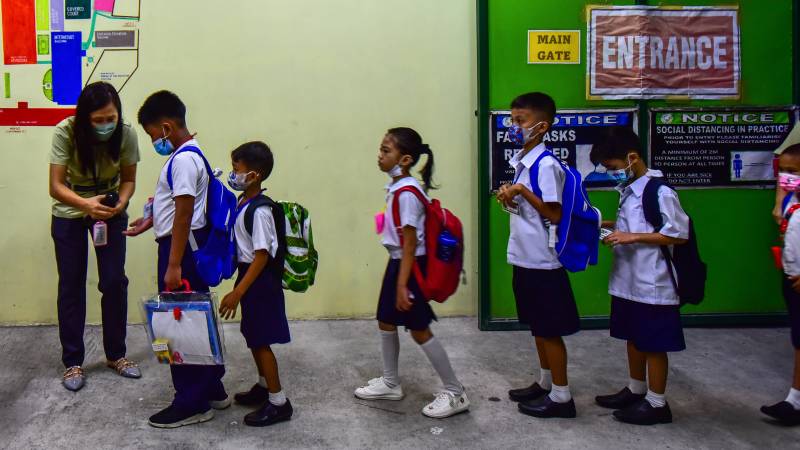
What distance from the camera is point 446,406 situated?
3699 millimetres

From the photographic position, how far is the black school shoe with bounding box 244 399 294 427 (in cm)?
359

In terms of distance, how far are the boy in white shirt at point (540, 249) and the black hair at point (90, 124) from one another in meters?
2.06

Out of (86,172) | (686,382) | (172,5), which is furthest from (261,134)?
(686,382)

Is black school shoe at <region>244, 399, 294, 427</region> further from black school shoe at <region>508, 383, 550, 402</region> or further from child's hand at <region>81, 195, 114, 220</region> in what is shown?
child's hand at <region>81, 195, 114, 220</region>

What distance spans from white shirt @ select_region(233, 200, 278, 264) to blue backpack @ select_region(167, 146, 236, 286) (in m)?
0.05

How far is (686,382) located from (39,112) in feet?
14.4

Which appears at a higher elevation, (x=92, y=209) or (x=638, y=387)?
(x=92, y=209)

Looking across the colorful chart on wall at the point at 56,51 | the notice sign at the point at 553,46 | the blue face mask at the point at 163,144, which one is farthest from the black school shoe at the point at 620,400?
the colorful chart on wall at the point at 56,51

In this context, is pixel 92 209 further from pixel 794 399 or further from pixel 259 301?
pixel 794 399

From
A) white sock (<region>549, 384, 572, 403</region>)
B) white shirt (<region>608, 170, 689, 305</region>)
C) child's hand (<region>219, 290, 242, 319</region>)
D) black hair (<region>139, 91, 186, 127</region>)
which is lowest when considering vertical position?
white sock (<region>549, 384, 572, 403</region>)

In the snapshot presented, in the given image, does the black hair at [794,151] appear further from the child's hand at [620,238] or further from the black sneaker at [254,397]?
the black sneaker at [254,397]

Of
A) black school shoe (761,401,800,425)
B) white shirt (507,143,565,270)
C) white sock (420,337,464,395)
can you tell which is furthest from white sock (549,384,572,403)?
black school shoe (761,401,800,425)

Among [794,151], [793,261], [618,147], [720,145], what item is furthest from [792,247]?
[720,145]

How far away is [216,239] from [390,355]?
107 centimetres
